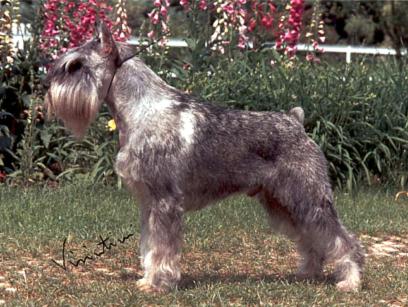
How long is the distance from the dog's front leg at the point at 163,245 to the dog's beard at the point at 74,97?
77cm

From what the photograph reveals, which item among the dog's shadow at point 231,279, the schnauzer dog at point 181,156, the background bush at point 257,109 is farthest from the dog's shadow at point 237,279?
the background bush at point 257,109

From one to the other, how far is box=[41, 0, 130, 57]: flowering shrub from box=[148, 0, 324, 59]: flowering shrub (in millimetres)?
448

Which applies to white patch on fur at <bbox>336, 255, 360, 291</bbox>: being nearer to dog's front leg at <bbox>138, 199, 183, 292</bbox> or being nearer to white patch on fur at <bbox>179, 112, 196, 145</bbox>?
dog's front leg at <bbox>138, 199, 183, 292</bbox>

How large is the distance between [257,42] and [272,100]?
68.8 inches

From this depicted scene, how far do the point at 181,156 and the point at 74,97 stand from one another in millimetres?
839

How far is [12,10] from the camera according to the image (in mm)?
11180

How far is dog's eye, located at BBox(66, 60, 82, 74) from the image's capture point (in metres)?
6.12

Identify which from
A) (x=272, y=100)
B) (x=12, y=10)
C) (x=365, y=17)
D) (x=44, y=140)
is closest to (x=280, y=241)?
(x=272, y=100)

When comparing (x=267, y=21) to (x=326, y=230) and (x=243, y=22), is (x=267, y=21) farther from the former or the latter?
(x=326, y=230)

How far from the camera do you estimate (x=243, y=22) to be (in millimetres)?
12195

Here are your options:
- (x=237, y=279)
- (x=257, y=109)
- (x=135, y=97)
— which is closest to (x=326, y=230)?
Result: (x=237, y=279)

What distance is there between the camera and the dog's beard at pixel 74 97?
20.0 ft

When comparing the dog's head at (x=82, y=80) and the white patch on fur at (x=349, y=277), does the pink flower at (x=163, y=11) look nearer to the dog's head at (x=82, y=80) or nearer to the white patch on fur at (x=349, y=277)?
the dog's head at (x=82, y=80)
